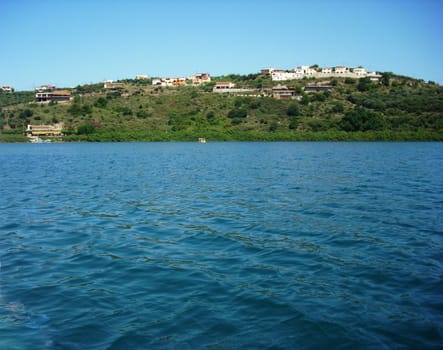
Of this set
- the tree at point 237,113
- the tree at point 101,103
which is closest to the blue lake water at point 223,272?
the tree at point 237,113

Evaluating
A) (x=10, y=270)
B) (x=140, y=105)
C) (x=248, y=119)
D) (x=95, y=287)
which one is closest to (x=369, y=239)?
(x=95, y=287)

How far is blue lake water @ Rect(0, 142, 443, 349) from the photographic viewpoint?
7.54m

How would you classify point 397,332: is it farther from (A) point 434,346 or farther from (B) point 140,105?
(B) point 140,105

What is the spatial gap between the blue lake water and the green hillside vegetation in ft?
257

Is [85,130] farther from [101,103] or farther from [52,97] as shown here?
[52,97]

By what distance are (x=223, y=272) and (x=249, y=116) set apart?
351ft

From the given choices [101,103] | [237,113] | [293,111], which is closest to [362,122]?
[293,111]

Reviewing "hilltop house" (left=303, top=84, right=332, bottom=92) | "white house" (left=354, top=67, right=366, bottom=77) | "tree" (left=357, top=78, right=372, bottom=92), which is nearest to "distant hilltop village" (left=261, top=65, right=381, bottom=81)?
"white house" (left=354, top=67, right=366, bottom=77)

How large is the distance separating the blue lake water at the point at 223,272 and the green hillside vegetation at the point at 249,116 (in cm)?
7842

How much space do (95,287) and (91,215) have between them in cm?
866

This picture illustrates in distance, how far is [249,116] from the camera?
380 ft

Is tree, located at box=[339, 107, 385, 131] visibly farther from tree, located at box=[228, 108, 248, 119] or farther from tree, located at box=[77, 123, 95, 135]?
tree, located at box=[77, 123, 95, 135]

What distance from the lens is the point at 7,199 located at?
22703 mm

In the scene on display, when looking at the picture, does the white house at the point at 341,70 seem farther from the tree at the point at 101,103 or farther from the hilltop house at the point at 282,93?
the tree at the point at 101,103
